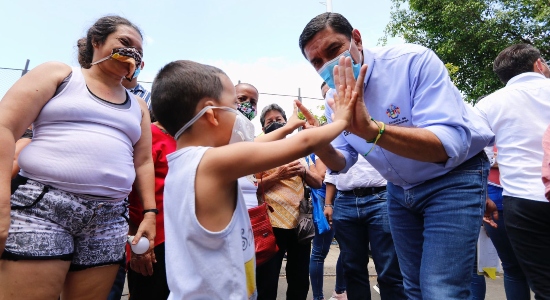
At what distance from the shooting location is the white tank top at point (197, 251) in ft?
4.31

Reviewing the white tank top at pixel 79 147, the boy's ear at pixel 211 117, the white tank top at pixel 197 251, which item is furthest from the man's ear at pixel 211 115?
the white tank top at pixel 79 147

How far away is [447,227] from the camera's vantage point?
1.77 metres

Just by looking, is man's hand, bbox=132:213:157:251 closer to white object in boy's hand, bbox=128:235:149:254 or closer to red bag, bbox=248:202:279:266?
white object in boy's hand, bbox=128:235:149:254

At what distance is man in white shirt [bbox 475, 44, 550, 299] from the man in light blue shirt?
2.60 feet

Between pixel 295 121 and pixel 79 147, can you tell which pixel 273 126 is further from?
pixel 79 147

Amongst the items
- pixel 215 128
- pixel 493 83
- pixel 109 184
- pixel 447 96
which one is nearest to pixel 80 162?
pixel 109 184

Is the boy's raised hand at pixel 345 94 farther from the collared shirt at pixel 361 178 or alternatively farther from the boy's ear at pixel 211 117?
the collared shirt at pixel 361 178

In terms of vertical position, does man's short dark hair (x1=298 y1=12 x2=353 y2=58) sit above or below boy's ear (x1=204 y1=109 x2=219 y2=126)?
above

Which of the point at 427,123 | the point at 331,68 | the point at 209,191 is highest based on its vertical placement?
the point at 331,68

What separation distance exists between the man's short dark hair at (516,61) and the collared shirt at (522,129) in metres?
0.13

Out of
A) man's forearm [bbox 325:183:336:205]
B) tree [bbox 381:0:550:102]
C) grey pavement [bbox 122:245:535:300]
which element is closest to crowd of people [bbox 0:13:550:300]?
man's forearm [bbox 325:183:336:205]

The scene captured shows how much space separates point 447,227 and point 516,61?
1758 millimetres

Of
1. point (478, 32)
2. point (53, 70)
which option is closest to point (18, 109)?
point (53, 70)

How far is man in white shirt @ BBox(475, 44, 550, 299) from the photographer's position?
2375 mm
